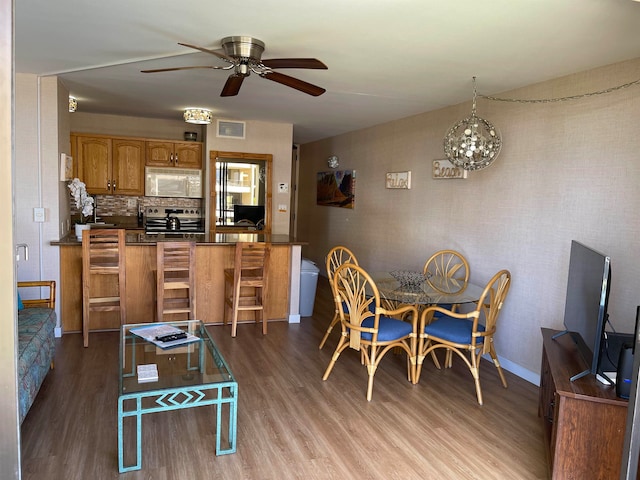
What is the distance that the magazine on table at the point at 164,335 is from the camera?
304cm

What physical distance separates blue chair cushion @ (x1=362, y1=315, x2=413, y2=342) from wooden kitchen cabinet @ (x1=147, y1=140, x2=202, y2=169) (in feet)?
14.5

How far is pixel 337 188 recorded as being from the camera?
7.41 metres

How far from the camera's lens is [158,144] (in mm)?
6738

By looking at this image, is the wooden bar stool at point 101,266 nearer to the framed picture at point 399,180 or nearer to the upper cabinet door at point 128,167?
the upper cabinet door at point 128,167

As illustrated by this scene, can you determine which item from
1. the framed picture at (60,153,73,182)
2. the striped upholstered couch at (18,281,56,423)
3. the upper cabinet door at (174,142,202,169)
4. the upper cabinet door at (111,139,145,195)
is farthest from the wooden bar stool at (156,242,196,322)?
the upper cabinet door at (174,142,202,169)

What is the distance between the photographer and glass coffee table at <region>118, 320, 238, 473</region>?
236cm

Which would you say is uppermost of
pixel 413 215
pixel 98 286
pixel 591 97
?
pixel 591 97

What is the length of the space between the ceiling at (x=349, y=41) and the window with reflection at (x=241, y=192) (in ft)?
6.14

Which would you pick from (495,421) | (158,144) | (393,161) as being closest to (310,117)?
(393,161)

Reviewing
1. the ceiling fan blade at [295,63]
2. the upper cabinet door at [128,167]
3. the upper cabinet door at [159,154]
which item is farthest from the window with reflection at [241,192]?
the ceiling fan blade at [295,63]

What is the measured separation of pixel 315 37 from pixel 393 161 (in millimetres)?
3120

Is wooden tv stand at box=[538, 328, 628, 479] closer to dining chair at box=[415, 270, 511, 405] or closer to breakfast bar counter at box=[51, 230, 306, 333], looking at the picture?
dining chair at box=[415, 270, 511, 405]

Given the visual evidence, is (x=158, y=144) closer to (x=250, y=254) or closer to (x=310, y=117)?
(x=310, y=117)

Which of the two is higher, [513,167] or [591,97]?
[591,97]
